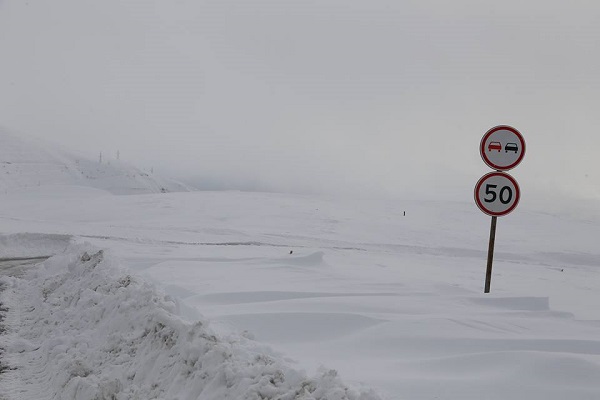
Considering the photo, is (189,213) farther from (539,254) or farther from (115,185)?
(115,185)

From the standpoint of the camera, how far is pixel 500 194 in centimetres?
848

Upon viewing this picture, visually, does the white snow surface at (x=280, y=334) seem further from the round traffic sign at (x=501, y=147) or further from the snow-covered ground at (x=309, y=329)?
the round traffic sign at (x=501, y=147)

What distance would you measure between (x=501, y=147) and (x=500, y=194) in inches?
26.0

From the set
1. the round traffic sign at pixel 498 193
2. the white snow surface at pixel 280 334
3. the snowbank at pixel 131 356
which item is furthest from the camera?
the round traffic sign at pixel 498 193

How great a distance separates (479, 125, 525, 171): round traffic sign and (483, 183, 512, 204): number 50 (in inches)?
11.0

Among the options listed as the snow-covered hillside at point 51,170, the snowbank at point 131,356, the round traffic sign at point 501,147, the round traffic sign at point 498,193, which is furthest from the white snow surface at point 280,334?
the snow-covered hillside at point 51,170

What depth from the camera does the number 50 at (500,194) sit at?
27.7 feet

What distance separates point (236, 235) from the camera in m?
24.8

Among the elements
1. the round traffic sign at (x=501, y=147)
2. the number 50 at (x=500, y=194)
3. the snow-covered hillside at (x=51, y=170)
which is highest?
the round traffic sign at (x=501, y=147)

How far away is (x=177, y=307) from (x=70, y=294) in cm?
315

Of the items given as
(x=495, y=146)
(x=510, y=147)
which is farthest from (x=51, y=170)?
(x=510, y=147)

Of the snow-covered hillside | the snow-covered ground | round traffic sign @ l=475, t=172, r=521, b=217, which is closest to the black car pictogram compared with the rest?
round traffic sign @ l=475, t=172, r=521, b=217

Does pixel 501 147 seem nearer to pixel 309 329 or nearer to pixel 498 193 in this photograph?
pixel 498 193

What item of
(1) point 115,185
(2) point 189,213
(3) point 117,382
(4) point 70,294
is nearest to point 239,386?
(3) point 117,382
